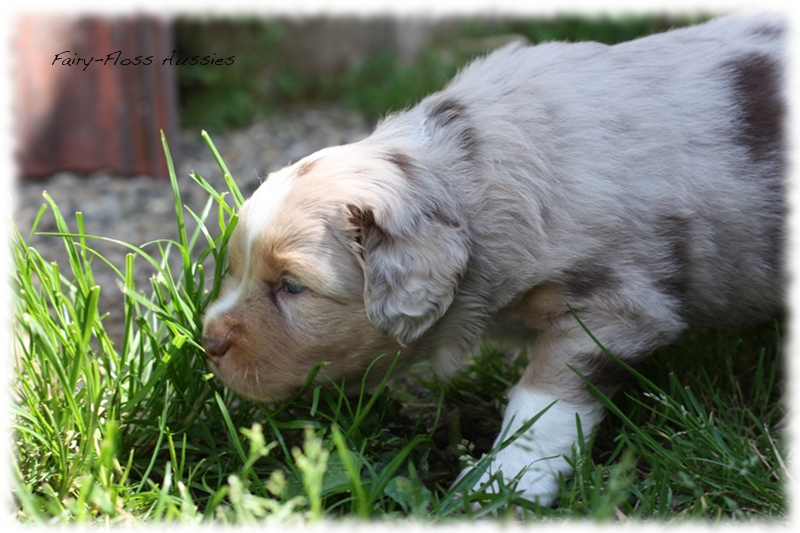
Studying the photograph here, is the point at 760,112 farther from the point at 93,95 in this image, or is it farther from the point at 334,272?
the point at 93,95

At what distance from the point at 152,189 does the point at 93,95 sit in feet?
2.77

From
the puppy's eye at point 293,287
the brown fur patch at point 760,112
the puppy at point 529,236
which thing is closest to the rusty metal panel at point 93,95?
the puppy at point 529,236

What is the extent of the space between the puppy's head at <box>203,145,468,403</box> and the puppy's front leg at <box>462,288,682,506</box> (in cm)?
42

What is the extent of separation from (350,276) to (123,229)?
3.43 m

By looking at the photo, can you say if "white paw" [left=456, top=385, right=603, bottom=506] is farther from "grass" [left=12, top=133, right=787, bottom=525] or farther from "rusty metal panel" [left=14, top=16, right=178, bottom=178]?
"rusty metal panel" [left=14, top=16, right=178, bottom=178]

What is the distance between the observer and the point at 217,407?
9.60 feet

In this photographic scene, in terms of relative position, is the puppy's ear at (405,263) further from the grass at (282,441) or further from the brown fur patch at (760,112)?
the brown fur patch at (760,112)

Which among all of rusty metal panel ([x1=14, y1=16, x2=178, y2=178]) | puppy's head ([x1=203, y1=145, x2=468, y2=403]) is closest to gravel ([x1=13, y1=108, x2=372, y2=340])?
rusty metal panel ([x1=14, y1=16, x2=178, y2=178])

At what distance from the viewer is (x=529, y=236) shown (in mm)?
2658

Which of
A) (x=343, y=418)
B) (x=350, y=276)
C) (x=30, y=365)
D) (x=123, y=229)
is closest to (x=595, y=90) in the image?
(x=350, y=276)

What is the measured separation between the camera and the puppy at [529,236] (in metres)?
2.58

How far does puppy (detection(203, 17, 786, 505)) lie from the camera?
258 cm

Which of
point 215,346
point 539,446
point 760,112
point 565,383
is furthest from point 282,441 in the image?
point 760,112

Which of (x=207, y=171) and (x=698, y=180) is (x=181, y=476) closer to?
(x=698, y=180)
